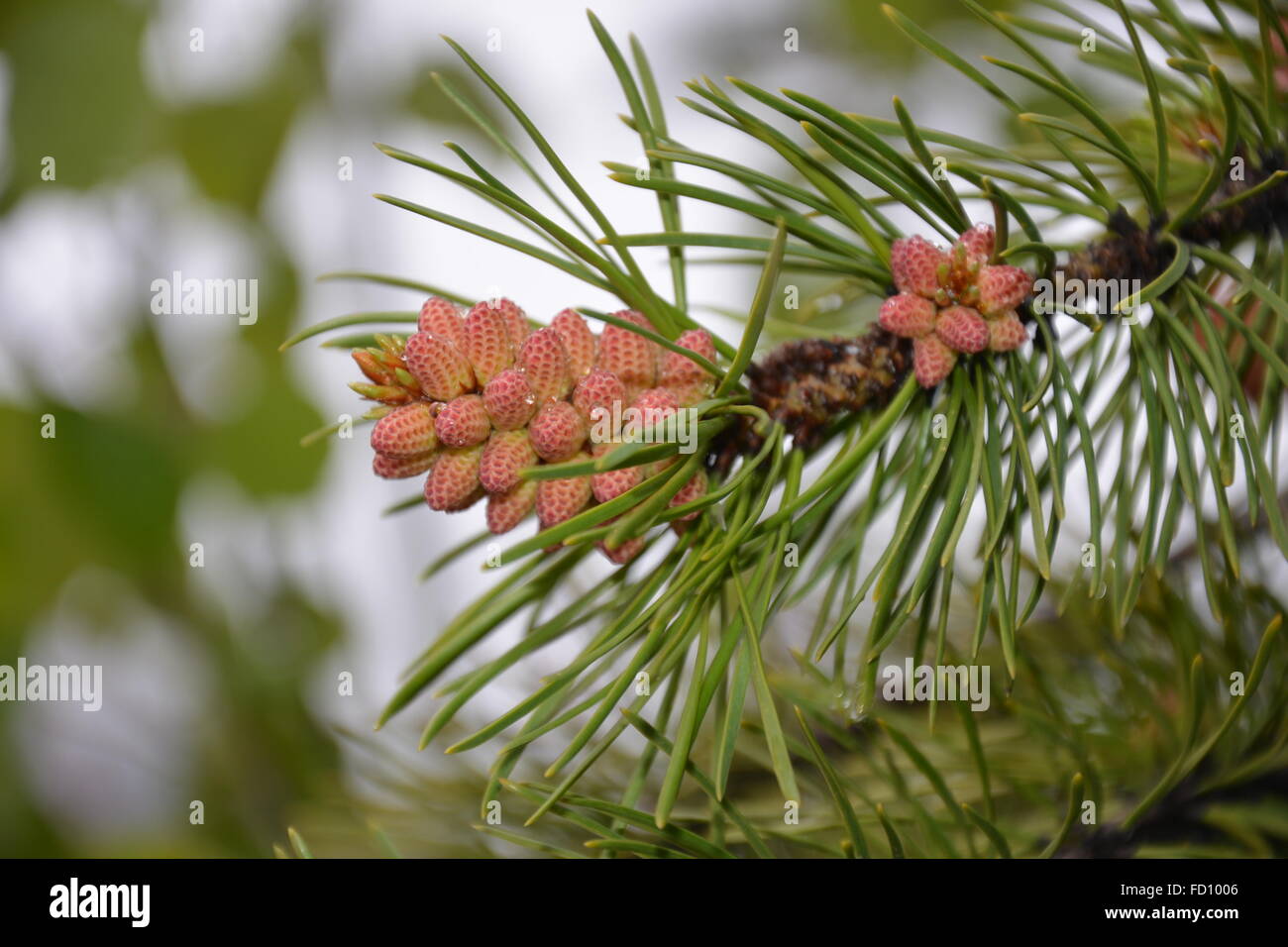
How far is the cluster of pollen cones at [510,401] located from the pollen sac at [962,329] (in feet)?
0.14

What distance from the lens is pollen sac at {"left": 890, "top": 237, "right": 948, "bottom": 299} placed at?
0.56 feet

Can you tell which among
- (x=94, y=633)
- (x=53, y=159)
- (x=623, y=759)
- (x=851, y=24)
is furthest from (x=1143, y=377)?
(x=94, y=633)

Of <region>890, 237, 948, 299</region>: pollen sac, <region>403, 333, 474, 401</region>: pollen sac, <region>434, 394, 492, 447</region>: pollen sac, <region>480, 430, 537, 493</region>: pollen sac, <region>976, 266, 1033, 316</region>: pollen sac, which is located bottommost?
<region>480, 430, 537, 493</region>: pollen sac

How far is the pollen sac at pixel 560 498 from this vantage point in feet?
0.54

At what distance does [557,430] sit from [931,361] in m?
0.07

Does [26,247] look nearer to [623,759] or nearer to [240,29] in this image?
[240,29]

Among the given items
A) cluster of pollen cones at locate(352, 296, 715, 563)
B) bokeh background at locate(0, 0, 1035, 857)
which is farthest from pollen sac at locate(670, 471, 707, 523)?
bokeh background at locate(0, 0, 1035, 857)

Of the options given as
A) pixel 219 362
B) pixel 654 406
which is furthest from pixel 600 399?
pixel 219 362

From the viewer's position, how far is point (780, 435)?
0.56 ft

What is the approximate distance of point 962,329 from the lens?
0.54ft

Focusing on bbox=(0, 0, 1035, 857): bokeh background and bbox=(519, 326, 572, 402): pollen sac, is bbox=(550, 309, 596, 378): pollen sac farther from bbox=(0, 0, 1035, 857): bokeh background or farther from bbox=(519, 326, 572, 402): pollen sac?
bbox=(0, 0, 1035, 857): bokeh background

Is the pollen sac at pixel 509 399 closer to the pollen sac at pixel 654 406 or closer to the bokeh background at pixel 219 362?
the pollen sac at pixel 654 406

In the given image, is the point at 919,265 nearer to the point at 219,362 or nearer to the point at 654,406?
the point at 654,406

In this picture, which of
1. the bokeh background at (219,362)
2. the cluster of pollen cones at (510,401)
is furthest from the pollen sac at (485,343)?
the bokeh background at (219,362)
